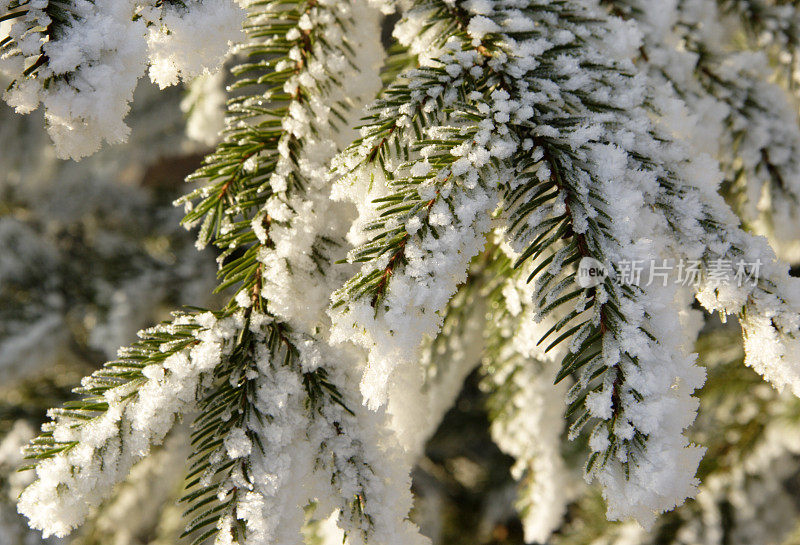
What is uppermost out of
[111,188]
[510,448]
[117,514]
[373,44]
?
[373,44]

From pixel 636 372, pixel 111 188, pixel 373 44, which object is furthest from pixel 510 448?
pixel 111 188

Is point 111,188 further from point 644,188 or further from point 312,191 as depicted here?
point 644,188
